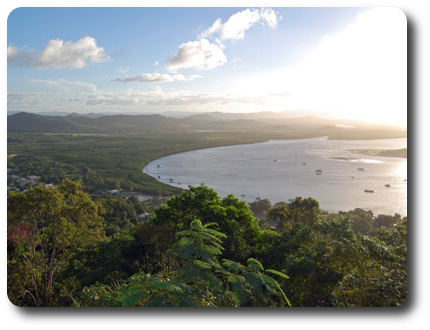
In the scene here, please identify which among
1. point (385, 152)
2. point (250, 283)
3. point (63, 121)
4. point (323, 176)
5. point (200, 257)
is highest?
point (63, 121)

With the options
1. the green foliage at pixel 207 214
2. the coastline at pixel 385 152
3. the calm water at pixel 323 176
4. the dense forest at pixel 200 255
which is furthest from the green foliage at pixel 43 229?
the calm water at pixel 323 176

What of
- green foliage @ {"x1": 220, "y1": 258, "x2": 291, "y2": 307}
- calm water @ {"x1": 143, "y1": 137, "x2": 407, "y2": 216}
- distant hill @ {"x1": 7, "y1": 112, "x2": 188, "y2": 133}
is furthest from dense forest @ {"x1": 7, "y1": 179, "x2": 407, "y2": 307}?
distant hill @ {"x1": 7, "y1": 112, "x2": 188, "y2": 133}

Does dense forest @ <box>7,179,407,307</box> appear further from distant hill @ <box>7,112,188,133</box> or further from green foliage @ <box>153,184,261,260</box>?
distant hill @ <box>7,112,188,133</box>

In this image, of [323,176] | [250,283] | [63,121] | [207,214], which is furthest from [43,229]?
[323,176]

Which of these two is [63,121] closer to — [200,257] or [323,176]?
[323,176]
